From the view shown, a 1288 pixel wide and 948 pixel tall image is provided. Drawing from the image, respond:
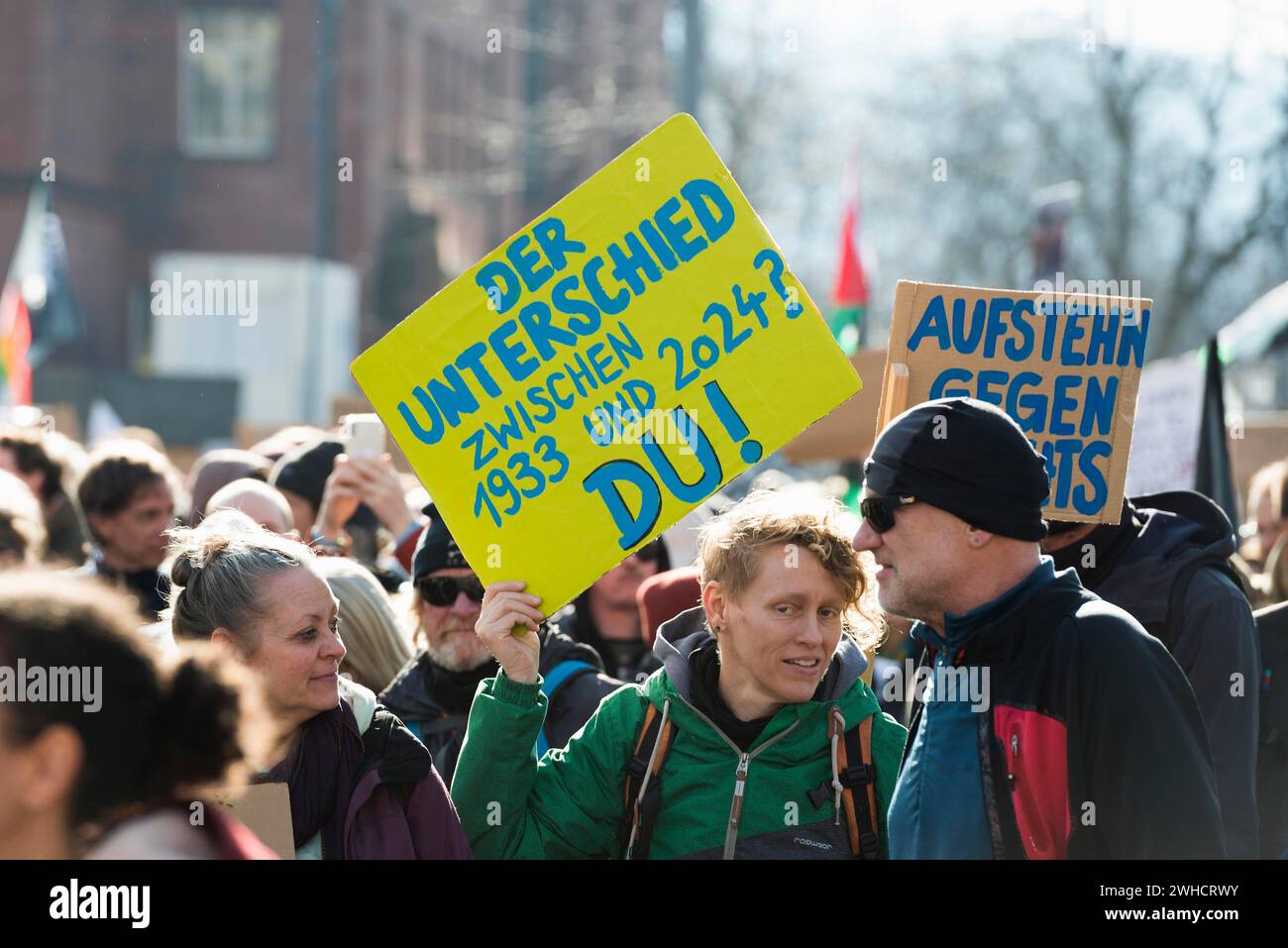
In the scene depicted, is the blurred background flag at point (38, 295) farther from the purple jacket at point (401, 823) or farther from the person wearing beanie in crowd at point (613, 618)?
the purple jacket at point (401, 823)

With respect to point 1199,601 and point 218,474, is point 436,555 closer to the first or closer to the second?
point 1199,601

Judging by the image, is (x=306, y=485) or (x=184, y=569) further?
(x=306, y=485)

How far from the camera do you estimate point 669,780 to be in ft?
10.4

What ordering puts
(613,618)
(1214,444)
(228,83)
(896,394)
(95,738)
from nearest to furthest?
(95,738) < (896,394) < (613,618) < (1214,444) < (228,83)

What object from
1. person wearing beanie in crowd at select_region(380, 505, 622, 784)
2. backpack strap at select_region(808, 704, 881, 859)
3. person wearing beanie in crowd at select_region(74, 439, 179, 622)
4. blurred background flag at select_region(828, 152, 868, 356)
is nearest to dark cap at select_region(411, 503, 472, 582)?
person wearing beanie in crowd at select_region(380, 505, 622, 784)

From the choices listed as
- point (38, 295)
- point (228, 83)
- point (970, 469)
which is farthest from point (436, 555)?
point (228, 83)

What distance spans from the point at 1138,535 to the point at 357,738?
6.10ft

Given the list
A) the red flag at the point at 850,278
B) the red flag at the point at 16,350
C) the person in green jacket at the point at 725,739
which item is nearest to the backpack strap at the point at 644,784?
the person in green jacket at the point at 725,739

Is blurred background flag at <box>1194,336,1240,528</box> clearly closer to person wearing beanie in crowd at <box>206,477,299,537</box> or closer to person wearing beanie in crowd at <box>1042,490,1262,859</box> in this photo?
person wearing beanie in crowd at <box>1042,490,1262,859</box>

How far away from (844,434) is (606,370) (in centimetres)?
551

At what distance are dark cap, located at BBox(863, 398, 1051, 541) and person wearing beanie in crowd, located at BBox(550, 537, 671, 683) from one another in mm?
2377
